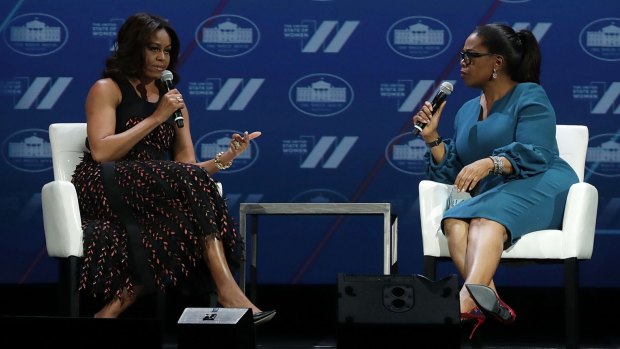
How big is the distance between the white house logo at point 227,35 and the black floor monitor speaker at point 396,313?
246cm

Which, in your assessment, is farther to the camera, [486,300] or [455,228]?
[455,228]

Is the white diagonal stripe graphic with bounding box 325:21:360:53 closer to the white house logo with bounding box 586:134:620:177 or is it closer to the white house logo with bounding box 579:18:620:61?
the white house logo with bounding box 579:18:620:61

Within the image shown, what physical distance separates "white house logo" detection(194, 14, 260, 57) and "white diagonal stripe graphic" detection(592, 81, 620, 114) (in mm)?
1653

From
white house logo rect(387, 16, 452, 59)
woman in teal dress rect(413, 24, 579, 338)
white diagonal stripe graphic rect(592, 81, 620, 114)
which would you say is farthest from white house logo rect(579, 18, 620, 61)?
woman in teal dress rect(413, 24, 579, 338)

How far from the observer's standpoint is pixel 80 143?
13.4 feet

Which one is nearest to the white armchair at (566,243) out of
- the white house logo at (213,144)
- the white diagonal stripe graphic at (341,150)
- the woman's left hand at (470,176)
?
the woman's left hand at (470,176)

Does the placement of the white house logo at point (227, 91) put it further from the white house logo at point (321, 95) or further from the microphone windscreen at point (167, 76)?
the microphone windscreen at point (167, 76)

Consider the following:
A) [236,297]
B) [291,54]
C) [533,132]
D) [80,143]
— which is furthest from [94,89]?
[533,132]

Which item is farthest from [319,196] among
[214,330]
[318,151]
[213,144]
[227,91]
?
[214,330]

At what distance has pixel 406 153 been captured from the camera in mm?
4980

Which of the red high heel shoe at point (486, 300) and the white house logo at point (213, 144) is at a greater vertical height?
the white house logo at point (213, 144)

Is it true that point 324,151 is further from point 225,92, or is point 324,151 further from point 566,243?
point 566,243

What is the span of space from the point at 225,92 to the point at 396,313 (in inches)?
98.8

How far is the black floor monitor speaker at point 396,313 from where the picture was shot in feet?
8.66
